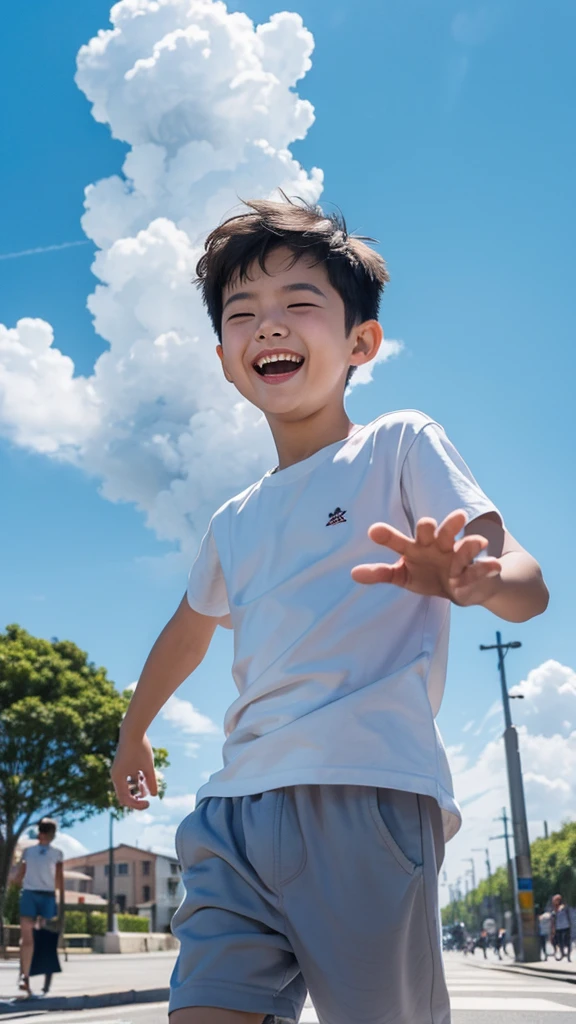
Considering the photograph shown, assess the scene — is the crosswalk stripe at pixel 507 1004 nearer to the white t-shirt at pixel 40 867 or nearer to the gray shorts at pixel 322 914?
the white t-shirt at pixel 40 867

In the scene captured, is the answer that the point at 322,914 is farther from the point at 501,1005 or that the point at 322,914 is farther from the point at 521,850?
the point at 521,850

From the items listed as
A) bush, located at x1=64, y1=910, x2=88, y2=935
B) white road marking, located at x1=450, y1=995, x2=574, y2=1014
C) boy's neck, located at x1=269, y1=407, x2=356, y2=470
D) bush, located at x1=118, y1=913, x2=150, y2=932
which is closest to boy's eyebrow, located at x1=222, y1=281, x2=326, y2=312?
boy's neck, located at x1=269, y1=407, x2=356, y2=470

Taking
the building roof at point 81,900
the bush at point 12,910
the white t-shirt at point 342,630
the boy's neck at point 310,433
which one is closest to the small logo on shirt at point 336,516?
the white t-shirt at point 342,630

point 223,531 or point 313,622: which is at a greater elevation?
point 223,531

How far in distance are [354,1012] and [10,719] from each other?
27790 millimetres

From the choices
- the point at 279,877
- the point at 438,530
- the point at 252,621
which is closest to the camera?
the point at 438,530

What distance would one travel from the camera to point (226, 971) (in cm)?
159

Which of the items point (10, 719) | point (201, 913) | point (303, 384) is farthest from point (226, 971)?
point (10, 719)

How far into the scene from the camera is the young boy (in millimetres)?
1585

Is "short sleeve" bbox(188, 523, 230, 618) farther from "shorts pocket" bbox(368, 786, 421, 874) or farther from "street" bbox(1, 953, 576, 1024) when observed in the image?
"street" bbox(1, 953, 576, 1024)

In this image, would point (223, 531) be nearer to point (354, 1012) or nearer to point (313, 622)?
point (313, 622)

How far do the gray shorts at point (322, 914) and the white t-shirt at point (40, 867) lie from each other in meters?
8.38

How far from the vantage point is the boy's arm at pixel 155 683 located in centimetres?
241

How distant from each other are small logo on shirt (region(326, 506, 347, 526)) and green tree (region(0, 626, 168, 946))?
86.6ft
